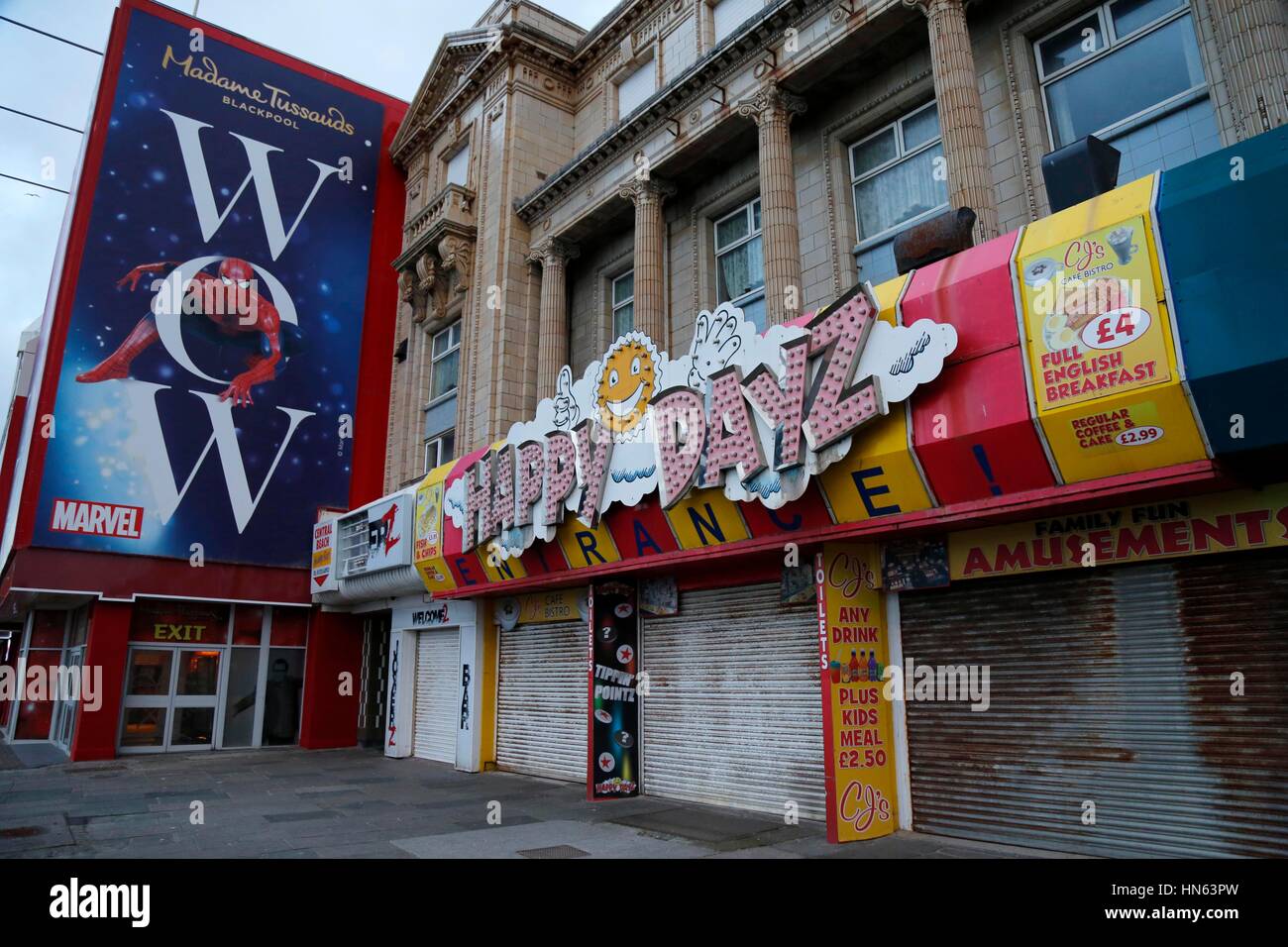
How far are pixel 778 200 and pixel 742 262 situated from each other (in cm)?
213

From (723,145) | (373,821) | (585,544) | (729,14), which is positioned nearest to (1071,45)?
(723,145)

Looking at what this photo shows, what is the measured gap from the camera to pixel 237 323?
2272cm

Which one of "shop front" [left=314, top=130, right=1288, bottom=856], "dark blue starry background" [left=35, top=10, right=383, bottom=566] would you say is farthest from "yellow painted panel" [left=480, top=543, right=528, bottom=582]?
"dark blue starry background" [left=35, top=10, right=383, bottom=566]

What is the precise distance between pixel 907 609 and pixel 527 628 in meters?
8.63

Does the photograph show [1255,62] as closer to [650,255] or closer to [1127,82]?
[1127,82]

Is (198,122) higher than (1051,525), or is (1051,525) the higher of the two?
(198,122)

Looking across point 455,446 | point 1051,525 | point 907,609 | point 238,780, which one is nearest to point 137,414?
point 455,446

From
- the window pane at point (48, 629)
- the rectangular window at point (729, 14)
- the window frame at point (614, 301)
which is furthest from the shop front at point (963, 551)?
the window pane at point (48, 629)

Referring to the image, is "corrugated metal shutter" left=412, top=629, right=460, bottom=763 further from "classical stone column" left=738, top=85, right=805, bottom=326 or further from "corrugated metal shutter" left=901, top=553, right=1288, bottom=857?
"corrugated metal shutter" left=901, top=553, right=1288, bottom=857

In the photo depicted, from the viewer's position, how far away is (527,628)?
53.6ft

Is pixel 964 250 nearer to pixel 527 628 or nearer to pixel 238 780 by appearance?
pixel 527 628

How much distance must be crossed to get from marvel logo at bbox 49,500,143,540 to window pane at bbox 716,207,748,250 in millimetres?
15598

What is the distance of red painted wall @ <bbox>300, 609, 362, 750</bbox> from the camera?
72.2ft
